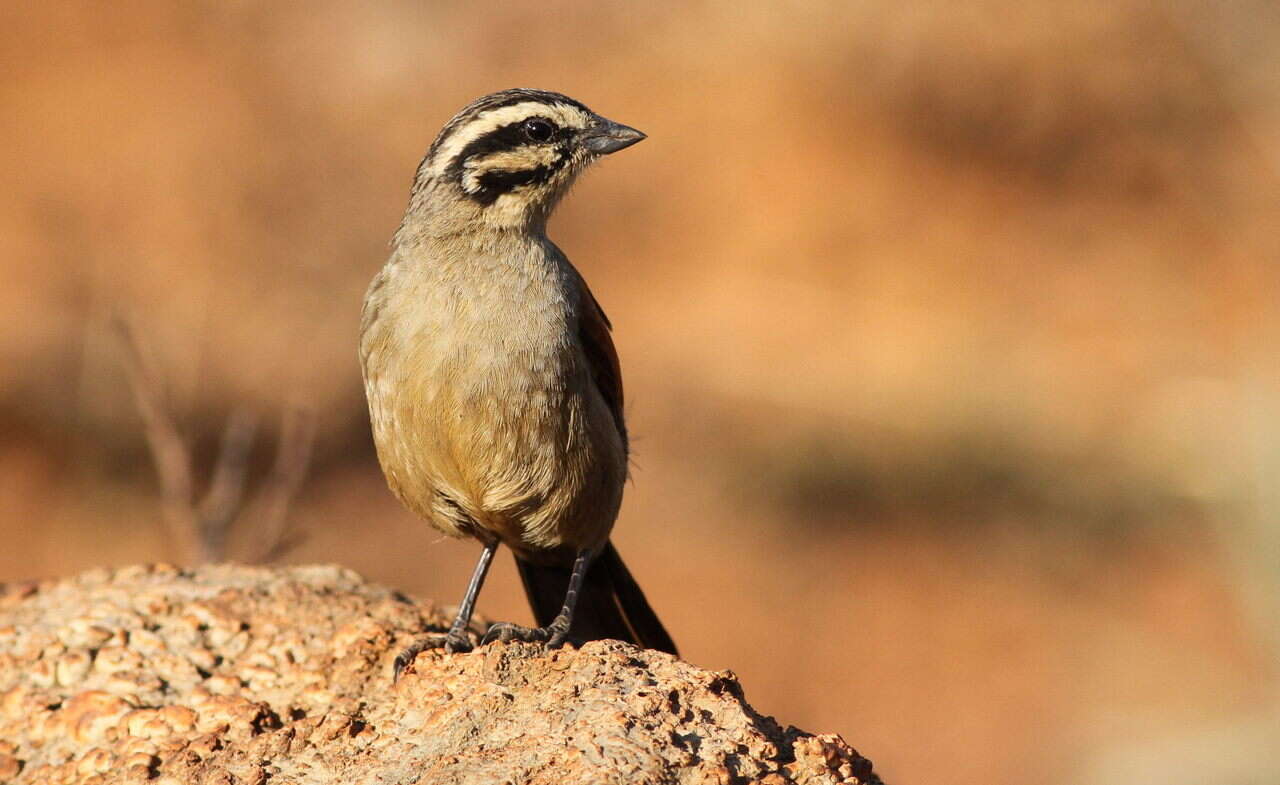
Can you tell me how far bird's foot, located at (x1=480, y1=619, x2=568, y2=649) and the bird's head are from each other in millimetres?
1461

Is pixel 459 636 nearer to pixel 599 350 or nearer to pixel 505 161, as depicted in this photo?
pixel 599 350

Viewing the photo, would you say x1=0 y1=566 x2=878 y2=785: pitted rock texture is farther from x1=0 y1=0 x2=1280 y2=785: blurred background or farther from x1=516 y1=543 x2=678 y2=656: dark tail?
x1=0 y1=0 x2=1280 y2=785: blurred background

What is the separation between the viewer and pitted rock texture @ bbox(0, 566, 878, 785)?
4078mm

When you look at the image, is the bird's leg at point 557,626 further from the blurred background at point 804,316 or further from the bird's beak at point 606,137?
the blurred background at point 804,316

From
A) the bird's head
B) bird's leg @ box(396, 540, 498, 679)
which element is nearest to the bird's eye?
the bird's head

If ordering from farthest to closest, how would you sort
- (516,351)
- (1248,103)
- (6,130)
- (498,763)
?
(6,130) → (1248,103) → (516,351) → (498,763)

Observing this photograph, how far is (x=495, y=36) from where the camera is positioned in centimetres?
1772

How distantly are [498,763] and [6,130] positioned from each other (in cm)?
1509

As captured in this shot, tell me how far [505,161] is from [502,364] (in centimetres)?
89

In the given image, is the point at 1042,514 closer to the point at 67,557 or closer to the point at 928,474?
the point at 928,474

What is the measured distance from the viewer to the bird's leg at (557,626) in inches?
201

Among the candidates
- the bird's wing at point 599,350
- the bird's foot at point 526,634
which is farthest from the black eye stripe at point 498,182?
the bird's foot at point 526,634

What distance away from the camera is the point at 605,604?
614 cm

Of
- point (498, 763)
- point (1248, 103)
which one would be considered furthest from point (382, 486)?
point (498, 763)
